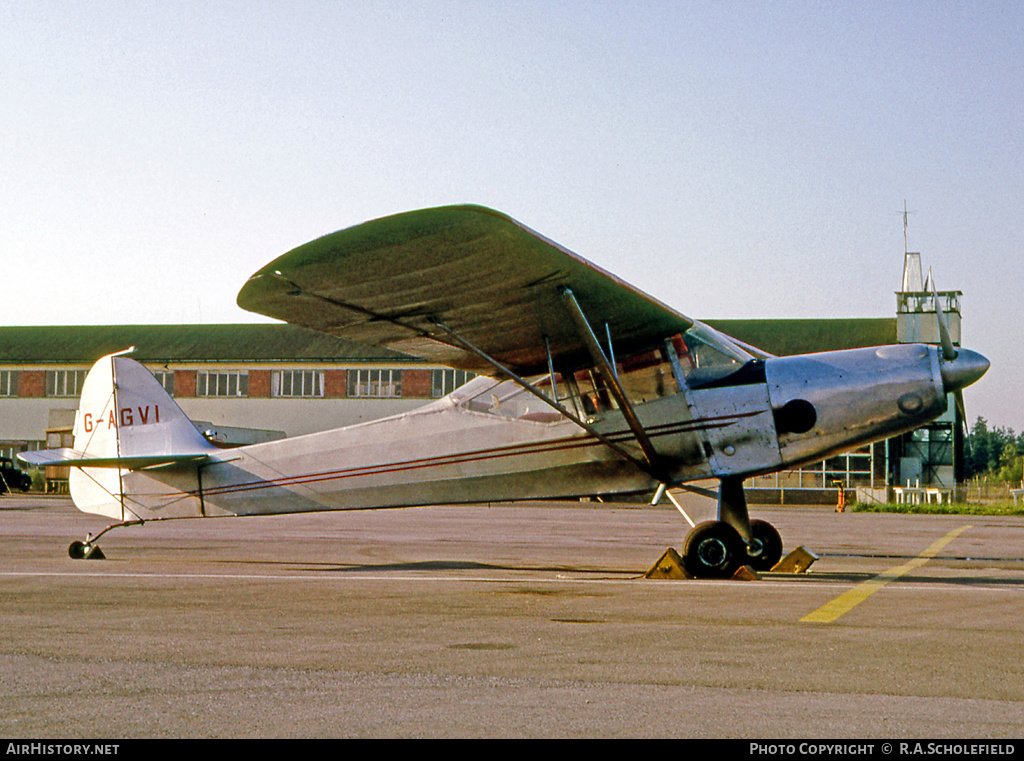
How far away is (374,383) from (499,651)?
51.8 m

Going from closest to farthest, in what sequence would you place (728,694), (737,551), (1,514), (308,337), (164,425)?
(728,694) < (737,551) < (164,425) < (1,514) < (308,337)

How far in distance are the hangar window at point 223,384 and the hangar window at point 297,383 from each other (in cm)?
192

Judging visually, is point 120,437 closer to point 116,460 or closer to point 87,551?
point 116,460

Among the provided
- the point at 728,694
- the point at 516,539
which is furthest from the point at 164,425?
the point at 728,694

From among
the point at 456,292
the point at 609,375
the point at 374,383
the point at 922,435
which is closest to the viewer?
the point at 456,292

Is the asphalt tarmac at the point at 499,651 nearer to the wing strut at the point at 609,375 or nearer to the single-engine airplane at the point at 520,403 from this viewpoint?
the single-engine airplane at the point at 520,403

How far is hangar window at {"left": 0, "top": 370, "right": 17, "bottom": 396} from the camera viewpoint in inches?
2420

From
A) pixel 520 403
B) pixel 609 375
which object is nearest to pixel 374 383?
pixel 520 403

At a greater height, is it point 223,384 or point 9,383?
point 9,383

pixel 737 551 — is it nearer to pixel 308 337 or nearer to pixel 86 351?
pixel 308 337

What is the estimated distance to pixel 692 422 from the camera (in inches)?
400

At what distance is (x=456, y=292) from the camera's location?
916 cm
